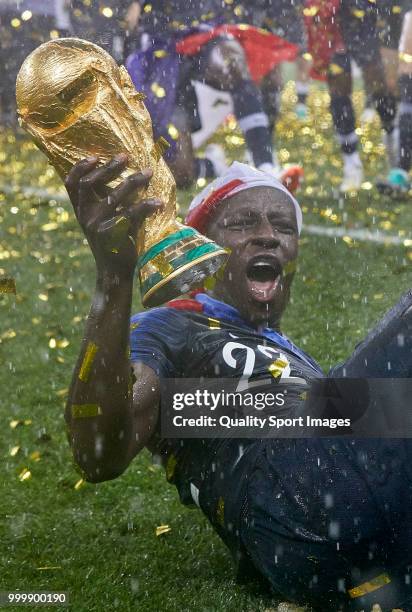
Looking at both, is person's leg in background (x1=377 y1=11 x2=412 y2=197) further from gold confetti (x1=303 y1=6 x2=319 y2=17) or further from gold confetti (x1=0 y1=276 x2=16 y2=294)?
gold confetti (x1=0 y1=276 x2=16 y2=294)

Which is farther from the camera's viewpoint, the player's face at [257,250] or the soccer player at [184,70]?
the soccer player at [184,70]

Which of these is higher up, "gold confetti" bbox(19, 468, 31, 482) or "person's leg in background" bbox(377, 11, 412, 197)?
"gold confetti" bbox(19, 468, 31, 482)

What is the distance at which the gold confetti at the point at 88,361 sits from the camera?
4.76 ft

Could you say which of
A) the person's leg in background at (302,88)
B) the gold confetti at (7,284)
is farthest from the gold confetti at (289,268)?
the person's leg in background at (302,88)

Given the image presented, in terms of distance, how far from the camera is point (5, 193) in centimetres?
464

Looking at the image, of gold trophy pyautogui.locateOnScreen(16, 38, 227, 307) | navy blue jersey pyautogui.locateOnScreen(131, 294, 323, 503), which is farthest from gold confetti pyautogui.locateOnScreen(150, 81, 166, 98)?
gold trophy pyautogui.locateOnScreen(16, 38, 227, 307)

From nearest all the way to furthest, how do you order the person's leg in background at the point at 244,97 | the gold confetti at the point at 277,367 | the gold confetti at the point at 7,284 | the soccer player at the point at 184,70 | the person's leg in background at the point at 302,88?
the gold confetti at the point at 7,284, the gold confetti at the point at 277,367, the soccer player at the point at 184,70, the person's leg in background at the point at 244,97, the person's leg in background at the point at 302,88

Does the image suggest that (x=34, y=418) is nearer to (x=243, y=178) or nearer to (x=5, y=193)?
(x=243, y=178)

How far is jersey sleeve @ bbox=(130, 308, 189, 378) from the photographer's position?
1731 mm

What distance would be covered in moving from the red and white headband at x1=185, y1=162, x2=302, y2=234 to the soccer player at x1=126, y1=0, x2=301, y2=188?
31 cm

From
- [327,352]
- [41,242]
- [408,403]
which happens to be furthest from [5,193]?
[408,403]

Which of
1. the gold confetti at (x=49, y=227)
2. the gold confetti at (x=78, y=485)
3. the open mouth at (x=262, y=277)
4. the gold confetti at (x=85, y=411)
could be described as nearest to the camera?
the gold confetti at (x=85, y=411)

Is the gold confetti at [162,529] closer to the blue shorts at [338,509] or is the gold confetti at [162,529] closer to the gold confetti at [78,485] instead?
the gold confetti at [78,485]

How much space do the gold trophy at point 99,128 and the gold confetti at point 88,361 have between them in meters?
0.14
